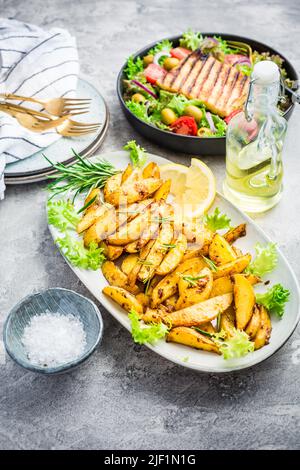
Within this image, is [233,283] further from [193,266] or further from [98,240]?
[98,240]

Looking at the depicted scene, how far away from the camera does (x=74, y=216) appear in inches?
99.0

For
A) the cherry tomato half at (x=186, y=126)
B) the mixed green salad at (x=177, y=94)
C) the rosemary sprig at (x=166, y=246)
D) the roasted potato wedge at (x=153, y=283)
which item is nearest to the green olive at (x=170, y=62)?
the mixed green salad at (x=177, y=94)

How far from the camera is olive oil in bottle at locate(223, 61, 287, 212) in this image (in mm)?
2467

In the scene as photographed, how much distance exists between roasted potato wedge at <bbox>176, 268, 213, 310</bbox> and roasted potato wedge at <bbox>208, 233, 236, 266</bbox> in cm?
13

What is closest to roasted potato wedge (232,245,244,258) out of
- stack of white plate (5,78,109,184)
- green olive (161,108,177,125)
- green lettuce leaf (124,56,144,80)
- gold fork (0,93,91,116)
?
green olive (161,108,177,125)

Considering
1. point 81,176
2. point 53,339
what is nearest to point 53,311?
point 53,339

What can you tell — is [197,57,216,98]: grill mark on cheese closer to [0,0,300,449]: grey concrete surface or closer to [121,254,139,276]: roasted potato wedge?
[0,0,300,449]: grey concrete surface

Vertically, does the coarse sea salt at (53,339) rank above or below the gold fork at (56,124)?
below

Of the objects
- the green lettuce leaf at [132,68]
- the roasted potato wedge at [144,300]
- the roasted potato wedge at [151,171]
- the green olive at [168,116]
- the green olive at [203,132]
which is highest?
the green lettuce leaf at [132,68]

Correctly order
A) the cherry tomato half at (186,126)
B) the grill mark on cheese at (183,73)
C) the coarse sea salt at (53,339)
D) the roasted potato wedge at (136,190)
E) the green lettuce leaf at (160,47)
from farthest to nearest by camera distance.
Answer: the green lettuce leaf at (160,47)
the grill mark on cheese at (183,73)
the cherry tomato half at (186,126)
the roasted potato wedge at (136,190)
the coarse sea salt at (53,339)

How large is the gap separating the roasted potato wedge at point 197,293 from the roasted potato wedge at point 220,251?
13cm

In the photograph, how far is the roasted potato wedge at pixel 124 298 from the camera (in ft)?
7.00

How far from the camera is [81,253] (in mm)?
2336

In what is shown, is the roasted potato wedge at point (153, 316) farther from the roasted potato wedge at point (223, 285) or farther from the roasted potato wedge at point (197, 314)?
the roasted potato wedge at point (223, 285)
